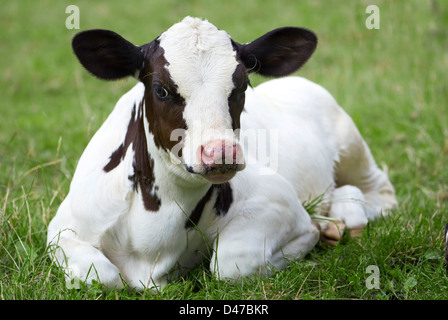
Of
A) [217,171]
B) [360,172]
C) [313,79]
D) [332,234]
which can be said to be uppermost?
[217,171]

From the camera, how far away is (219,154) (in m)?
3.63

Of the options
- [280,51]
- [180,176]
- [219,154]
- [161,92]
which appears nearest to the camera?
[219,154]

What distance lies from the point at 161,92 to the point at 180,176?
490 millimetres

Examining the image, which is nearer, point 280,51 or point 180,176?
point 180,176

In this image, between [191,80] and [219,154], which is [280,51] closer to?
[191,80]

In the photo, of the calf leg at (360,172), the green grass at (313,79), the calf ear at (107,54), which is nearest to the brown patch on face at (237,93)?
the calf ear at (107,54)

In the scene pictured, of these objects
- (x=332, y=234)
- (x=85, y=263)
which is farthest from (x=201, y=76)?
(x=332, y=234)

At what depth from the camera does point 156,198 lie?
4.34 meters

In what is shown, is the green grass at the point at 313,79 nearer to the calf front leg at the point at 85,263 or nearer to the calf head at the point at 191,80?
the calf front leg at the point at 85,263

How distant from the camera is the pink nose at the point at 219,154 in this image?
11.9 feet

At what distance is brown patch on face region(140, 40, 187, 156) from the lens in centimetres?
396
